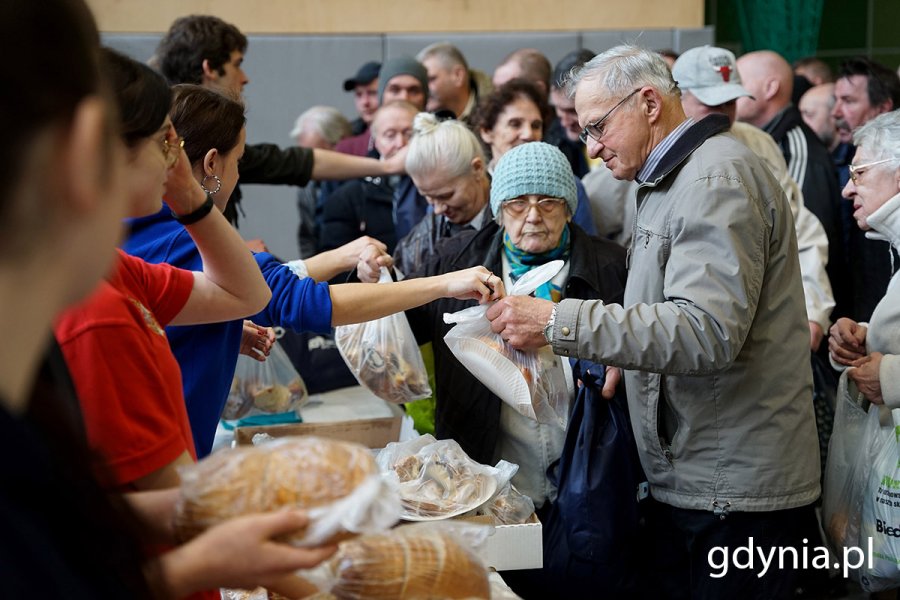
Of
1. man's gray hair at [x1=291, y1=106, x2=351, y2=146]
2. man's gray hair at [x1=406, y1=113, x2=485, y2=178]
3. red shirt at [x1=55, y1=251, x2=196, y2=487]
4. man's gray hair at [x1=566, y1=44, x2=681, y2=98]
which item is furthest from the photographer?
man's gray hair at [x1=291, y1=106, x2=351, y2=146]

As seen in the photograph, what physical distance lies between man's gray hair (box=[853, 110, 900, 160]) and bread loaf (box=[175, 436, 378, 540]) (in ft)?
6.91

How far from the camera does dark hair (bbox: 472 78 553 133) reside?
3844 millimetres

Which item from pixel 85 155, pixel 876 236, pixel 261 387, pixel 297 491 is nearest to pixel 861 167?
pixel 876 236

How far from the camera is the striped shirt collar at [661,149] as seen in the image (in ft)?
7.49

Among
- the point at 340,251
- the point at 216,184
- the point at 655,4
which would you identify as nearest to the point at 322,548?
the point at 216,184

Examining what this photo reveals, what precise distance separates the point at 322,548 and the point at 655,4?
650cm

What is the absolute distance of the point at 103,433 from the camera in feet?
3.87

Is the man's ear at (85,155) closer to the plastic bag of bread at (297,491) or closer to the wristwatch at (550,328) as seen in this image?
the plastic bag of bread at (297,491)

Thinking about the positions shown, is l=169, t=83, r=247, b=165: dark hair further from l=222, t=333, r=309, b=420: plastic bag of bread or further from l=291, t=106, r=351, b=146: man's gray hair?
l=291, t=106, r=351, b=146: man's gray hair

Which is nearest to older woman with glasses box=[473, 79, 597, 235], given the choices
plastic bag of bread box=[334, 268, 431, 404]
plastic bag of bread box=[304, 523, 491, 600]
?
plastic bag of bread box=[334, 268, 431, 404]

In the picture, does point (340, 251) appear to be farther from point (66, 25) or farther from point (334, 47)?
point (334, 47)

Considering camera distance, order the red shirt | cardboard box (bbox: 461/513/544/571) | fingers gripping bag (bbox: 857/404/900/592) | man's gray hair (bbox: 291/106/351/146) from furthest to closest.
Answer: man's gray hair (bbox: 291/106/351/146) < fingers gripping bag (bbox: 857/404/900/592) < cardboard box (bbox: 461/513/544/571) < the red shirt

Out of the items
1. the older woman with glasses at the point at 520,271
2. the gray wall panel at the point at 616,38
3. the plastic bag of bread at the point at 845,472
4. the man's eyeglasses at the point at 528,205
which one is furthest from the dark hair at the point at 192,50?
the gray wall panel at the point at 616,38

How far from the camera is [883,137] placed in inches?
107
